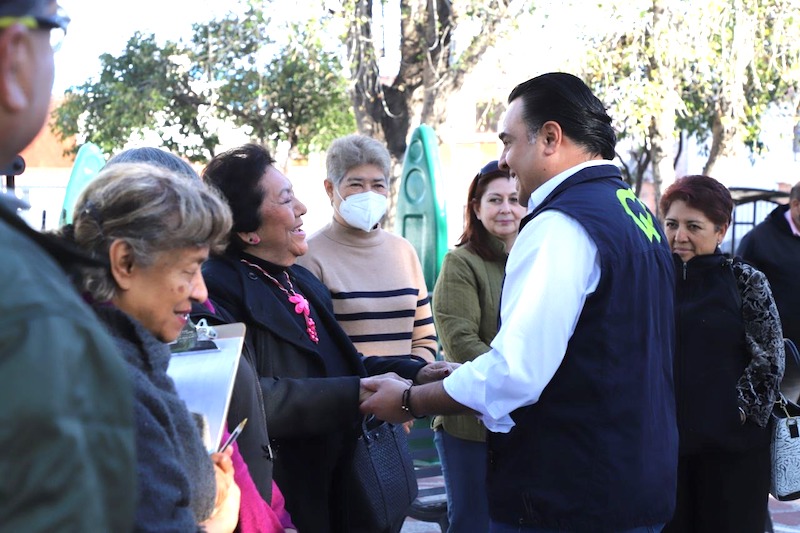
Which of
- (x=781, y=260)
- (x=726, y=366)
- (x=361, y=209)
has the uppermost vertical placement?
(x=361, y=209)

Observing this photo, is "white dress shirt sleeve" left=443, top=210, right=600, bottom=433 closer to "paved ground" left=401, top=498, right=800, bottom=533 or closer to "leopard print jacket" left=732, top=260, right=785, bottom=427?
"leopard print jacket" left=732, top=260, right=785, bottom=427

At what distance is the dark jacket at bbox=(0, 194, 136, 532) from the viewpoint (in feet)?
2.87

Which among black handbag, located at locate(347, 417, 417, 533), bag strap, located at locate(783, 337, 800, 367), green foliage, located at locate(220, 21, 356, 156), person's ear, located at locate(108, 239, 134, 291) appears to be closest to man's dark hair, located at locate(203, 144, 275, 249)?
black handbag, located at locate(347, 417, 417, 533)

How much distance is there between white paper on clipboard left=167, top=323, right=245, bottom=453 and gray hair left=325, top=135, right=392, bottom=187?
2.54 m

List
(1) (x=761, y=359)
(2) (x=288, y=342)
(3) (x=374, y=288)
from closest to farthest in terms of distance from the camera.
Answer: (2) (x=288, y=342), (1) (x=761, y=359), (3) (x=374, y=288)

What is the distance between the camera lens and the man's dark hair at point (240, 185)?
3143 millimetres

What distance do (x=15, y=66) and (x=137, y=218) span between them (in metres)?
0.87

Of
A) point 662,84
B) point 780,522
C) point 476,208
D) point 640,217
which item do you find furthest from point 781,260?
point 662,84

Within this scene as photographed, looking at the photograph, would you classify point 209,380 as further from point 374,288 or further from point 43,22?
point 374,288

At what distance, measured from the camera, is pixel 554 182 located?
284 centimetres

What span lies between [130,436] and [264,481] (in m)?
1.58

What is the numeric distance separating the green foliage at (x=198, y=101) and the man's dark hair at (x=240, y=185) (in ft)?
40.1

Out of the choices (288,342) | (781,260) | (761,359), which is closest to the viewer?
(288,342)

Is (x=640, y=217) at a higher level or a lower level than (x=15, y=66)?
lower
